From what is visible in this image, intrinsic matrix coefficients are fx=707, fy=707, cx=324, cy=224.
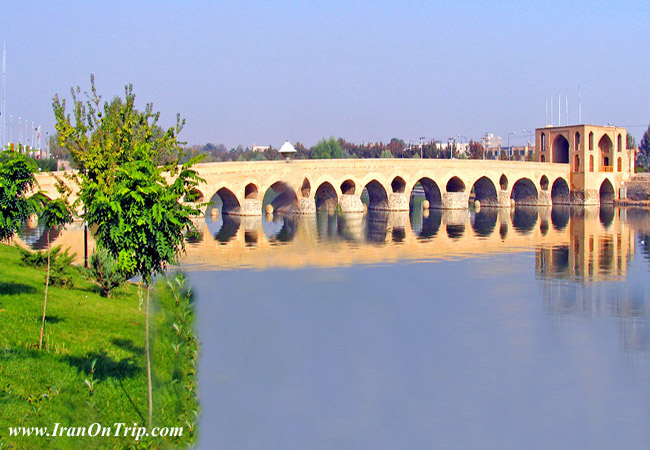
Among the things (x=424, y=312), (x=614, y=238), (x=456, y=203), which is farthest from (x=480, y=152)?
(x=424, y=312)

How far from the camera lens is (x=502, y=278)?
2050cm

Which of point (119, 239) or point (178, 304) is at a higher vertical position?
point (119, 239)

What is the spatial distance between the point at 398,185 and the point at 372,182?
7.98ft

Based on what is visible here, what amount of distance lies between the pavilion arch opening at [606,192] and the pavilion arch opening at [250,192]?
3281cm

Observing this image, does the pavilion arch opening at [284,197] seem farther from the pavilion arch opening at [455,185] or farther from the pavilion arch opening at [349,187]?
the pavilion arch opening at [455,185]

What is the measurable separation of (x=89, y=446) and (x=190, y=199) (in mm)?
3243

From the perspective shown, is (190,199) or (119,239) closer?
(119,239)

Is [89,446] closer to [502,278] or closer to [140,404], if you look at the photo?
[140,404]

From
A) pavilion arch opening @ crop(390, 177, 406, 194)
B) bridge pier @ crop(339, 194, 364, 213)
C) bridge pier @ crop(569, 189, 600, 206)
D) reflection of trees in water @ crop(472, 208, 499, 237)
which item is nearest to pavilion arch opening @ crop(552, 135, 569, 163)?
bridge pier @ crop(569, 189, 600, 206)

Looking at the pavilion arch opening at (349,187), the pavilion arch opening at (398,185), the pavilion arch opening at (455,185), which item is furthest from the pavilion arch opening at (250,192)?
the pavilion arch opening at (455,185)

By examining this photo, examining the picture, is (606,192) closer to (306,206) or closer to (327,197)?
(327,197)

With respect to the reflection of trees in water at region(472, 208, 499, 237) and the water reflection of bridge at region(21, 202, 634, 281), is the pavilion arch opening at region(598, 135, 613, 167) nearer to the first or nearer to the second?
the reflection of trees in water at region(472, 208, 499, 237)

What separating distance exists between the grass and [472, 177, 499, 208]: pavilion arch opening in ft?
141

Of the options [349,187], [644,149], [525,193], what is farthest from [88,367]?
[644,149]
